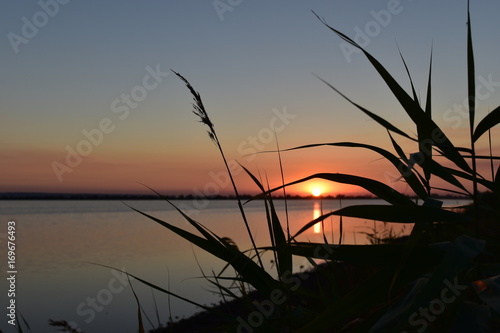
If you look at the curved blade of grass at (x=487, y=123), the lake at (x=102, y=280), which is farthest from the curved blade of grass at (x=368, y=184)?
the lake at (x=102, y=280)

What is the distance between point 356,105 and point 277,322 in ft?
2.96

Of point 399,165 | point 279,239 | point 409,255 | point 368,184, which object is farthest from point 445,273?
point 279,239

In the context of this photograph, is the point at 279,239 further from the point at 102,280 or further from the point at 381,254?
the point at 102,280

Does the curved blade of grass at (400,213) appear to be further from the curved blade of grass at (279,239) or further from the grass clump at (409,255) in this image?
the curved blade of grass at (279,239)

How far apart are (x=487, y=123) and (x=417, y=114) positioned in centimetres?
20

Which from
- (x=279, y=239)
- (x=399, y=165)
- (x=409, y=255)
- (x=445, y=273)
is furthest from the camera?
(x=279, y=239)

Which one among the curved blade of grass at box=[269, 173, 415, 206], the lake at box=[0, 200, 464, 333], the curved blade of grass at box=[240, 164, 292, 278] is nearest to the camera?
the curved blade of grass at box=[269, 173, 415, 206]

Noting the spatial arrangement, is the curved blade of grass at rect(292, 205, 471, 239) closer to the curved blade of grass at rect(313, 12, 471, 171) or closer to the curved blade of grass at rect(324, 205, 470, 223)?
the curved blade of grass at rect(324, 205, 470, 223)

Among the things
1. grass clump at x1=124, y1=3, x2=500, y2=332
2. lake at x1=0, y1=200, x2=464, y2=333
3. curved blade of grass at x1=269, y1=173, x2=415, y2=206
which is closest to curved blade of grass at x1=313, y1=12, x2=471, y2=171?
grass clump at x1=124, y1=3, x2=500, y2=332

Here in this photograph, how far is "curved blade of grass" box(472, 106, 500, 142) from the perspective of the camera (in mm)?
1336

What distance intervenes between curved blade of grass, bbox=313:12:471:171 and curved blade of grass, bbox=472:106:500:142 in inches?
3.1

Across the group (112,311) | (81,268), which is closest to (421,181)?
(112,311)

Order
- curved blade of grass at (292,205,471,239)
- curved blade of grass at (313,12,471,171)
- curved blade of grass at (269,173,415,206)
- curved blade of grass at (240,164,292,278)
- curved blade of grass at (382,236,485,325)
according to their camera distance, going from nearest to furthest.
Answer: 1. curved blade of grass at (382,236,485,325)
2. curved blade of grass at (292,205,471,239)
3. curved blade of grass at (269,173,415,206)
4. curved blade of grass at (313,12,471,171)
5. curved blade of grass at (240,164,292,278)

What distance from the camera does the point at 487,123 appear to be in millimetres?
1379
